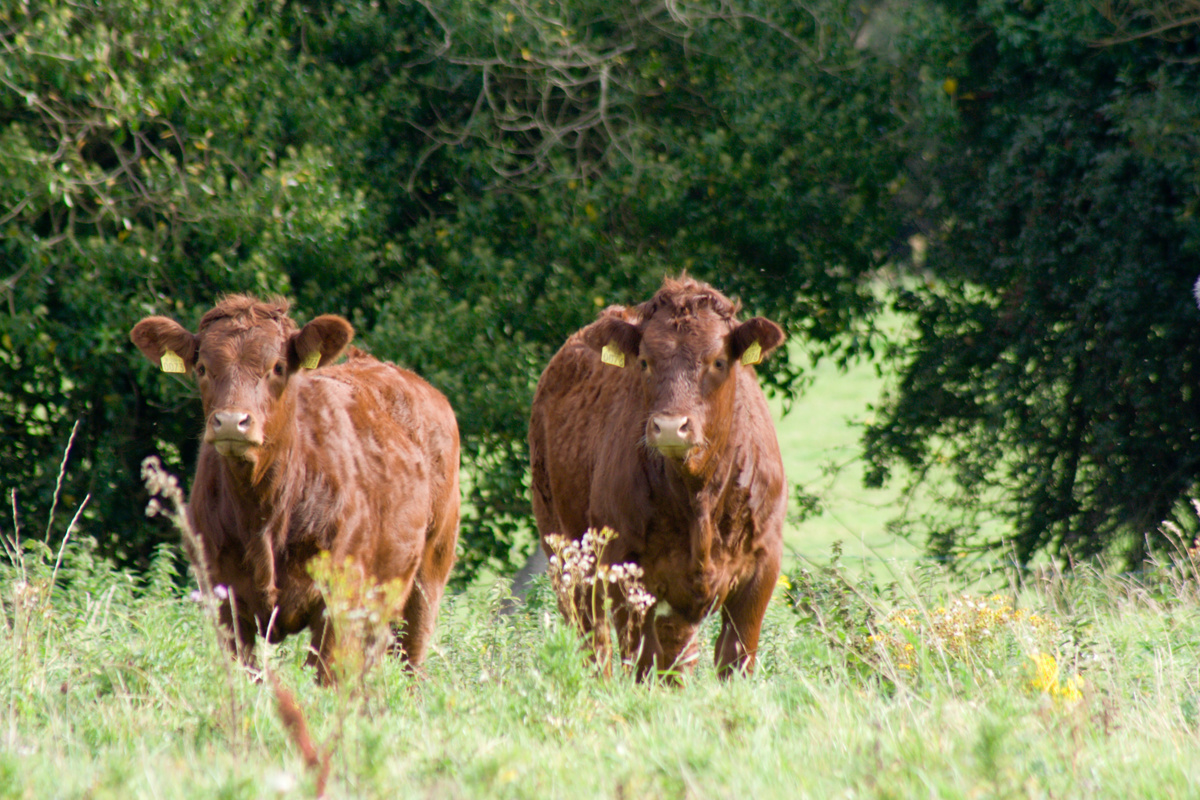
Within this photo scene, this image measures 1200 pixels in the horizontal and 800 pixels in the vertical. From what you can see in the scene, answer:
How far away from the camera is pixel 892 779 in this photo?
290 cm

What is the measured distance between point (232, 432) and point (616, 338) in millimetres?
1666

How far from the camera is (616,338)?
5.36 metres

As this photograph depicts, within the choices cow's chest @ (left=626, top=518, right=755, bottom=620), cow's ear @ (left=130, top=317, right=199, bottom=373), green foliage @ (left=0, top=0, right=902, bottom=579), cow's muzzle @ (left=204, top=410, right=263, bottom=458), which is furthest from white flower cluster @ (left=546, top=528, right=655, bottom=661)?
green foliage @ (left=0, top=0, right=902, bottom=579)

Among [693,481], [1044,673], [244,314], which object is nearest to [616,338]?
[693,481]

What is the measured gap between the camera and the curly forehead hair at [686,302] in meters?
5.22

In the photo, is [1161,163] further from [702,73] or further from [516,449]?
[516,449]

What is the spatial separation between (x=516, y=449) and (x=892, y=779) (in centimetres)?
722

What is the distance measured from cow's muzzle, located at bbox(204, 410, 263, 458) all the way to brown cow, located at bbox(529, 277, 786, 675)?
4.86 ft

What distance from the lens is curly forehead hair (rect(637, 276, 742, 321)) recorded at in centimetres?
522

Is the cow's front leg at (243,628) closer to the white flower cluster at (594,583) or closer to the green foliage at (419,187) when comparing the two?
the white flower cluster at (594,583)

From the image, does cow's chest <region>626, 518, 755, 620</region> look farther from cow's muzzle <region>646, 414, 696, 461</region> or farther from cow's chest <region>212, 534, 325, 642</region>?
cow's chest <region>212, 534, 325, 642</region>

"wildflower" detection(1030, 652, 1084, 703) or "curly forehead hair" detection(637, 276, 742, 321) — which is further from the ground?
"curly forehead hair" detection(637, 276, 742, 321)

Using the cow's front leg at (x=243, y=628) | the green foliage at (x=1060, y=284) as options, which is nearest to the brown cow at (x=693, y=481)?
the cow's front leg at (x=243, y=628)

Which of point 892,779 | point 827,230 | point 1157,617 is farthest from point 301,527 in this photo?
point 827,230
